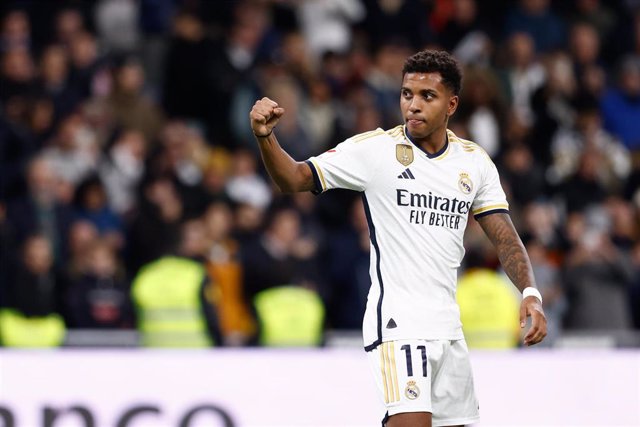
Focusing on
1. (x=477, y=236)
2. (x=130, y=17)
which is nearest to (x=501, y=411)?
(x=477, y=236)

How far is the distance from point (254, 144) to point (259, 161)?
316mm

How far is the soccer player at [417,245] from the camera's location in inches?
243

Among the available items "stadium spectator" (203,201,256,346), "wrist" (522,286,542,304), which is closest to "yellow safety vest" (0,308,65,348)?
"stadium spectator" (203,201,256,346)

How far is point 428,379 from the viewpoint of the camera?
6.16 m

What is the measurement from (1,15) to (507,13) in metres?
6.12

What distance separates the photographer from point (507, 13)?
16703 mm

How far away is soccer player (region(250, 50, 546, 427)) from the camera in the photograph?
20.2 ft

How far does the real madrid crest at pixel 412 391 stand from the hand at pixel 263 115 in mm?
1312

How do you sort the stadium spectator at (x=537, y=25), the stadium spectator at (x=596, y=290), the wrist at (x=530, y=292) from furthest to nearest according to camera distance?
the stadium spectator at (x=537, y=25)
the stadium spectator at (x=596, y=290)
the wrist at (x=530, y=292)

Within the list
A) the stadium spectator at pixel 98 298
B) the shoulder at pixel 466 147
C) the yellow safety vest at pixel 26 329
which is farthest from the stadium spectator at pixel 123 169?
the shoulder at pixel 466 147

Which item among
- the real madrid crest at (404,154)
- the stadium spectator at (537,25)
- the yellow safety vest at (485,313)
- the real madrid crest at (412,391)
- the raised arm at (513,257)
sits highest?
the stadium spectator at (537,25)

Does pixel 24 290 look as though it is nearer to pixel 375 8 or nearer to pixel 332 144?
pixel 332 144

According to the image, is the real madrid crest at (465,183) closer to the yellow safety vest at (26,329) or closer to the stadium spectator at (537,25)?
the yellow safety vest at (26,329)

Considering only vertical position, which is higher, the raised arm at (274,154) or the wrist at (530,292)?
the raised arm at (274,154)
